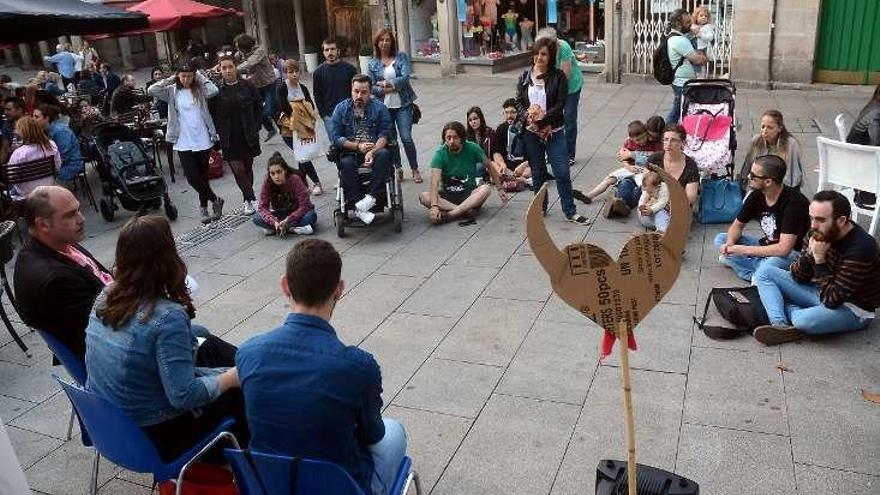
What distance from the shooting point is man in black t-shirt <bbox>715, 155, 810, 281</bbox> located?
16.4ft

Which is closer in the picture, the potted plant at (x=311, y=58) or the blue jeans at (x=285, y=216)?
the blue jeans at (x=285, y=216)

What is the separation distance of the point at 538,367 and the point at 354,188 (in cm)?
310

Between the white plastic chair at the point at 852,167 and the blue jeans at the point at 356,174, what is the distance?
3691 mm

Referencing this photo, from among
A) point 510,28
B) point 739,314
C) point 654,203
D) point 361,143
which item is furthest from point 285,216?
point 510,28

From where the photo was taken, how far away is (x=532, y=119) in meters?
6.55

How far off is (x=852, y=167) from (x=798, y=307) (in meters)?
1.66

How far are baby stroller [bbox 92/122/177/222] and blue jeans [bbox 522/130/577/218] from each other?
410 cm

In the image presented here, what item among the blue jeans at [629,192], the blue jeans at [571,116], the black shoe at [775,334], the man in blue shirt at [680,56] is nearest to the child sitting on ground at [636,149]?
the blue jeans at [629,192]

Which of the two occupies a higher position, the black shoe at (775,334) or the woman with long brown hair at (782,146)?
the woman with long brown hair at (782,146)

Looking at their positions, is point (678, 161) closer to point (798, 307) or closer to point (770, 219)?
point (770, 219)

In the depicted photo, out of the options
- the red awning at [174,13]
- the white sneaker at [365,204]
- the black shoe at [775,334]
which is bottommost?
the black shoe at [775,334]

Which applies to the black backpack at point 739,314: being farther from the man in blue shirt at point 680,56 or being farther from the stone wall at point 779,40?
the stone wall at point 779,40

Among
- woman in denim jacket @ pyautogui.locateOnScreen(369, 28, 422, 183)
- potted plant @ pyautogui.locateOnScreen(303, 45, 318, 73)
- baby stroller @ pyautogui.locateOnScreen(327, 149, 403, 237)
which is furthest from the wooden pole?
potted plant @ pyautogui.locateOnScreen(303, 45, 318, 73)

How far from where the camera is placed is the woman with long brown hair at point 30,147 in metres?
7.38
